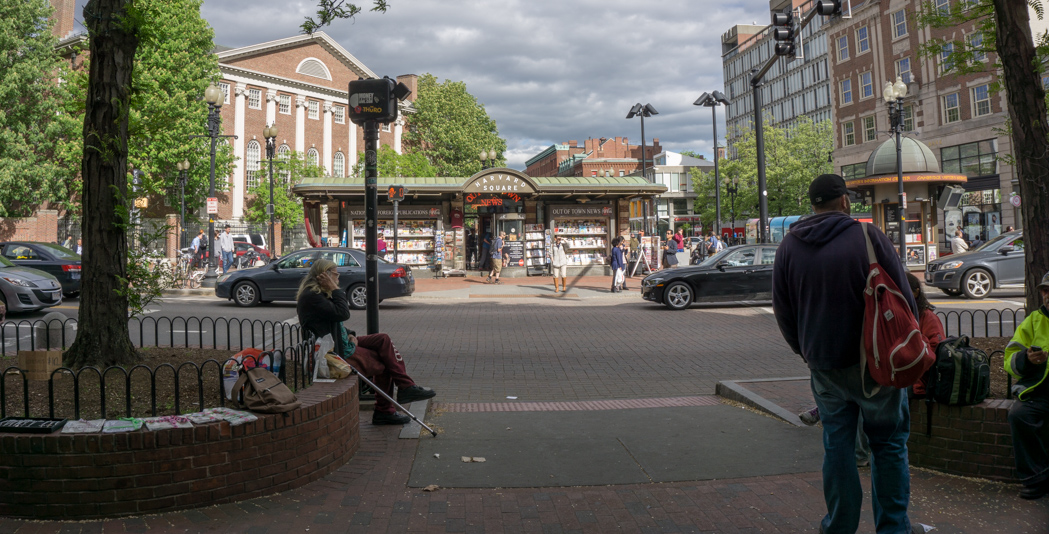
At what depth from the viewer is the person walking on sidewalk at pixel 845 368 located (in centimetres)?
310

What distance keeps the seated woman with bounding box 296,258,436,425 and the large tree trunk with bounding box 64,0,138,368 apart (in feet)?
4.65

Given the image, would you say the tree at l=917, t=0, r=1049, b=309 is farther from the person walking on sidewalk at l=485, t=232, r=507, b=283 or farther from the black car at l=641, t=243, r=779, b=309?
the person walking on sidewalk at l=485, t=232, r=507, b=283

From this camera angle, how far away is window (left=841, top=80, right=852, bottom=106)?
4762 centimetres

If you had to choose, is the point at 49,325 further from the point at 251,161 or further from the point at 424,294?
the point at 251,161

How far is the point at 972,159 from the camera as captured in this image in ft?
122

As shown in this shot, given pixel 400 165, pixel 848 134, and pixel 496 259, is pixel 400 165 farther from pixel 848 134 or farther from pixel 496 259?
pixel 848 134

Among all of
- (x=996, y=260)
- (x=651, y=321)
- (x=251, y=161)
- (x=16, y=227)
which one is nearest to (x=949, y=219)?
(x=996, y=260)

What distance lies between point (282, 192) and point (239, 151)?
470 centimetres

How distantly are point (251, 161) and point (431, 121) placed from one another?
15.1m

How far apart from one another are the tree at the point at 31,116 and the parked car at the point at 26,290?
1066 inches

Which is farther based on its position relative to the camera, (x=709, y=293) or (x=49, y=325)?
(x=709, y=293)

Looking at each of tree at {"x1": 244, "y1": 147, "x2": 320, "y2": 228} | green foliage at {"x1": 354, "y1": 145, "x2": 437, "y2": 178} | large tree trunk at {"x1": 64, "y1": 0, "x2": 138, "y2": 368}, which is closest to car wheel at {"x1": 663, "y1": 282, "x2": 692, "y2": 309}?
large tree trunk at {"x1": 64, "y1": 0, "x2": 138, "y2": 368}

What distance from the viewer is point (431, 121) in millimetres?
58031

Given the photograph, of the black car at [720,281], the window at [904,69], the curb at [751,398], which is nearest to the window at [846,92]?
the window at [904,69]
